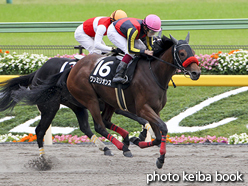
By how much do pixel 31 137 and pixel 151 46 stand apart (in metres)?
2.56

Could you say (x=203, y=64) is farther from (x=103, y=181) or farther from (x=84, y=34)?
(x=103, y=181)

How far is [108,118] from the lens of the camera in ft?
16.2

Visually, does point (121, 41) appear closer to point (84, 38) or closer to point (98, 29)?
point (98, 29)

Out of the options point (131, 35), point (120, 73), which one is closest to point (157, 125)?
point (120, 73)

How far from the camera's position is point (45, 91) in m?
4.85

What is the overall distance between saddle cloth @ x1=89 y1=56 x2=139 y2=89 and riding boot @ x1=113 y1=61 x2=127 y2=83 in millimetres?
55

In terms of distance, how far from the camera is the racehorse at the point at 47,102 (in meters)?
4.84

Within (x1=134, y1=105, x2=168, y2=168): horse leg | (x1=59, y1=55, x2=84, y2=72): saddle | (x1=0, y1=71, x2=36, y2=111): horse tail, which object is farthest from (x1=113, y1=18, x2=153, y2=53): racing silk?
(x1=0, y1=71, x2=36, y2=111): horse tail

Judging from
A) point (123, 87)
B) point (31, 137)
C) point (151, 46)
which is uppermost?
point (151, 46)

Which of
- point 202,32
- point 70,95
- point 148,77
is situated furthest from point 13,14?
point 148,77

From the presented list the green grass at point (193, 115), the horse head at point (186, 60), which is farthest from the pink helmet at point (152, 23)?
the green grass at point (193, 115)

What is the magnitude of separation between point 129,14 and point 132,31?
8359 mm

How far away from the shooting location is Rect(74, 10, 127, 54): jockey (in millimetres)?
4883

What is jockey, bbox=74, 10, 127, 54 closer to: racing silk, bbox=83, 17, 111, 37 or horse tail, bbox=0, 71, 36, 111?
racing silk, bbox=83, 17, 111, 37
